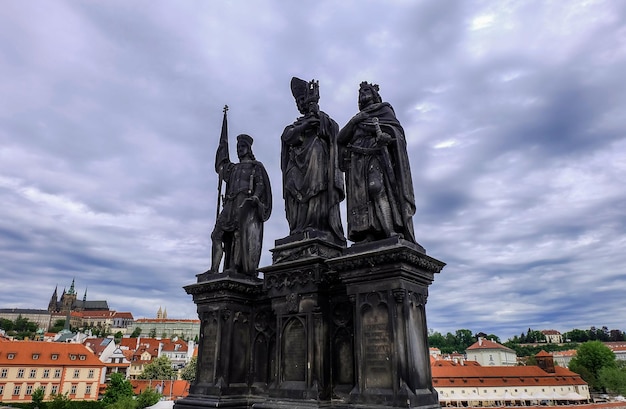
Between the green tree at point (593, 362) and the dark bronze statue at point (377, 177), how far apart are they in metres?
106

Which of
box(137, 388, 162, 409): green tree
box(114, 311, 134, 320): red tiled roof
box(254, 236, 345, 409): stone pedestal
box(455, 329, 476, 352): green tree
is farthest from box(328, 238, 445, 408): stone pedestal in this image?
box(114, 311, 134, 320): red tiled roof

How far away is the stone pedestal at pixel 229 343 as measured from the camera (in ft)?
24.2

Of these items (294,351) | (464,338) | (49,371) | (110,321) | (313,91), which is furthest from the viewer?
(110,321)

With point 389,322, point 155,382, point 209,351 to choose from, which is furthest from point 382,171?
point 155,382

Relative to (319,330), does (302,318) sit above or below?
above

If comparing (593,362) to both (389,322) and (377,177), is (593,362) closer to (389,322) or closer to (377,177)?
(377,177)

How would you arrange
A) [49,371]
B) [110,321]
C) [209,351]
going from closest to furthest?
[209,351] < [49,371] < [110,321]

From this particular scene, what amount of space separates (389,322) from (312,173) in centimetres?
312

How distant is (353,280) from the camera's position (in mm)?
6070

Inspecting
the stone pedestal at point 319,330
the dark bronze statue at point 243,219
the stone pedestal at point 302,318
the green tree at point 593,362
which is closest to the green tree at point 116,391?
the dark bronze statue at point 243,219

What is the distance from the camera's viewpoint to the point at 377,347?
5.59 meters

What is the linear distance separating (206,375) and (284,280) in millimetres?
2346

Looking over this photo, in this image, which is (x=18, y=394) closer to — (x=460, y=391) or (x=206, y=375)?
(x=460, y=391)

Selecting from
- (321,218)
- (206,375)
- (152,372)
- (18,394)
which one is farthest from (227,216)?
(152,372)
